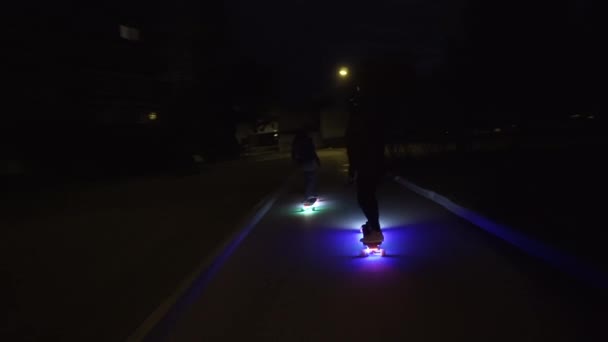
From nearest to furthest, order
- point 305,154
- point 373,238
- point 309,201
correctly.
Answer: point 373,238 → point 305,154 → point 309,201

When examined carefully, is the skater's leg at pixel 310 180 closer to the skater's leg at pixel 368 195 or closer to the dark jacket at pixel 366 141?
the dark jacket at pixel 366 141

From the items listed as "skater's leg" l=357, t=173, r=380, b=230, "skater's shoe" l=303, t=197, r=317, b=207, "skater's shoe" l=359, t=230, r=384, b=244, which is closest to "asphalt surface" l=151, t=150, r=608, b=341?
"skater's shoe" l=359, t=230, r=384, b=244

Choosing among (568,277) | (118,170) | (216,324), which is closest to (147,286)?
(216,324)

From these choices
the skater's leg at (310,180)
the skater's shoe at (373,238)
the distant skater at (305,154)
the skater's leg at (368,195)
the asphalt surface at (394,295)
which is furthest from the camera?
the skater's leg at (310,180)

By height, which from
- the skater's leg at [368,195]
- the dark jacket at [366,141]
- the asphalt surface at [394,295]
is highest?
the dark jacket at [366,141]

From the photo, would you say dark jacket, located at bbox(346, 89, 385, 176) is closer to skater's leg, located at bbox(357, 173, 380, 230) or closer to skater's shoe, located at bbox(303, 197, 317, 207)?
skater's leg, located at bbox(357, 173, 380, 230)

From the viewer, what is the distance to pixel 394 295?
6.80m

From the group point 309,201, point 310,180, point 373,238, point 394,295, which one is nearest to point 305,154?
point 310,180

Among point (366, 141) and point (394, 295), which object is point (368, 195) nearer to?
point (366, 141)

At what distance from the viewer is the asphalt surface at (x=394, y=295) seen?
559 cm

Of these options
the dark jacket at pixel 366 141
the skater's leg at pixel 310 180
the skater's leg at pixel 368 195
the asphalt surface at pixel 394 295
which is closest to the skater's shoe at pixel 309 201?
the skater's leg at pixel 310 180

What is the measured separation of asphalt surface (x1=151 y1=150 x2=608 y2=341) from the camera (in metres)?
5.59

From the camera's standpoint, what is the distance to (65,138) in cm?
2519

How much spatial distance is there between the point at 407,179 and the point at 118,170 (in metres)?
13.9
